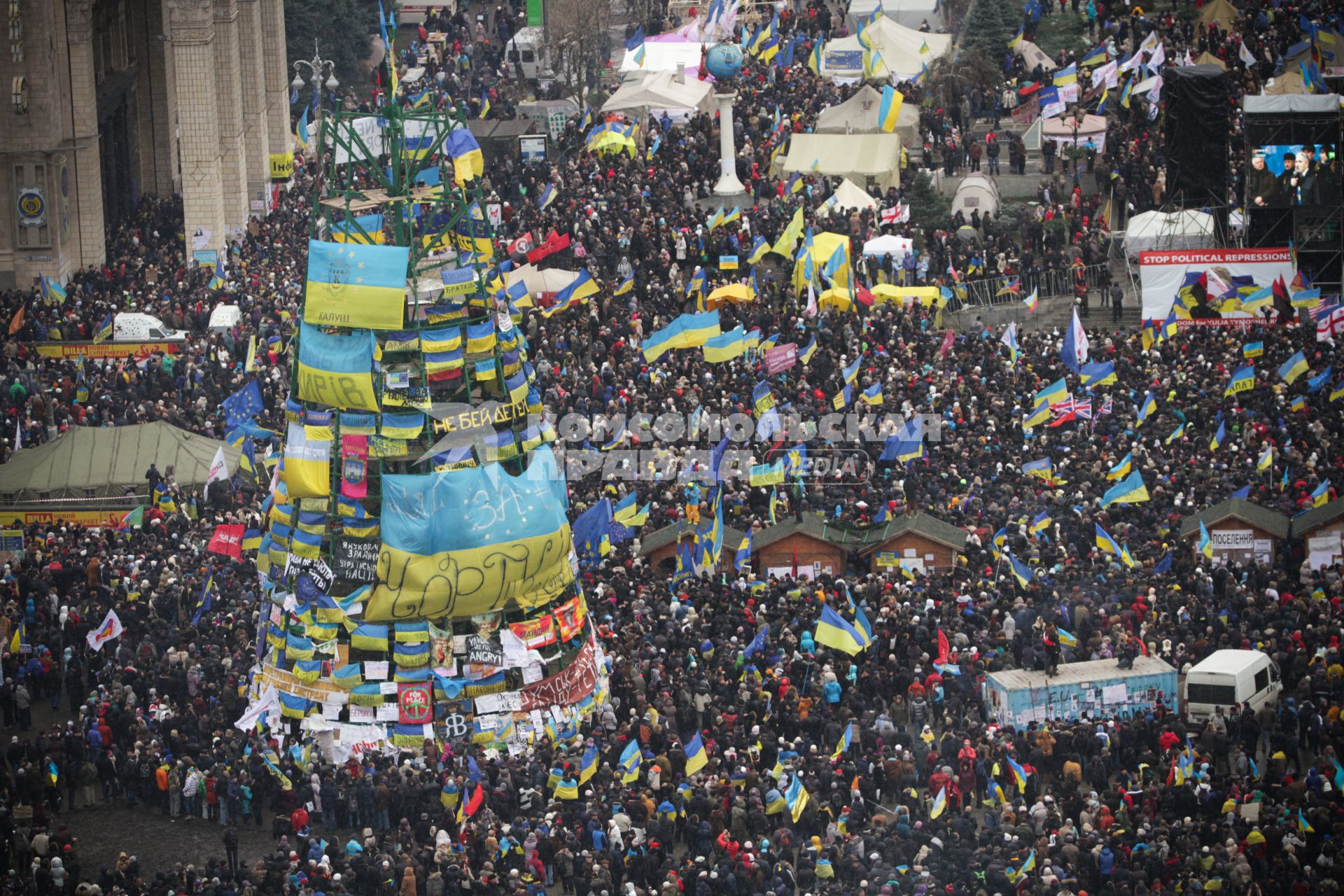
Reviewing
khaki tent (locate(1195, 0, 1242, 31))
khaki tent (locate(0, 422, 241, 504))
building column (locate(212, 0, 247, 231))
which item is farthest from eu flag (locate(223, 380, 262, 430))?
khaki tent (locate(1195, 0, 1242, 31))

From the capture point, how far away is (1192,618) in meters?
41.8

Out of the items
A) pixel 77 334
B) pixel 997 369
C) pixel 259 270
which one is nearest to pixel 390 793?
pixel 997 369

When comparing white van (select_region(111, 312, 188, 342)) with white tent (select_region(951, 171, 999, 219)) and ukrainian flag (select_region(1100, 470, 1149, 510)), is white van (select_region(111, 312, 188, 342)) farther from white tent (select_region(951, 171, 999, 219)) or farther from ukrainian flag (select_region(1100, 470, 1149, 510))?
ukrainian flag (select_region(1100, 470, 1149, 510))

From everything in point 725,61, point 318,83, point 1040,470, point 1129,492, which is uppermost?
point 725,61

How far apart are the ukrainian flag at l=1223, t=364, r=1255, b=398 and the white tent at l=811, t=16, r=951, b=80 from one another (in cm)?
2496

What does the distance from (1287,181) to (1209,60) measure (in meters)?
7.10

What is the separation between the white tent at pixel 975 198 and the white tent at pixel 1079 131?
3538 mm

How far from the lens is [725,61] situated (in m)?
72.8

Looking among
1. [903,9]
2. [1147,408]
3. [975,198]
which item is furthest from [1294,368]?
[903,9]

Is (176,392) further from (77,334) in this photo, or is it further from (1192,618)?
(1192,618)

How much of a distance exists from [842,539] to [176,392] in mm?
17894

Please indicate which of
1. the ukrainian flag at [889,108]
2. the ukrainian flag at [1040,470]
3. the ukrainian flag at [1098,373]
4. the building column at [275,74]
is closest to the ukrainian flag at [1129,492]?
the ukrainian flag at [1040,470]

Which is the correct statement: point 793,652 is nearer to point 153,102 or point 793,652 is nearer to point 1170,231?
point 1170,231

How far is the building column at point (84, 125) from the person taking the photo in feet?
225
